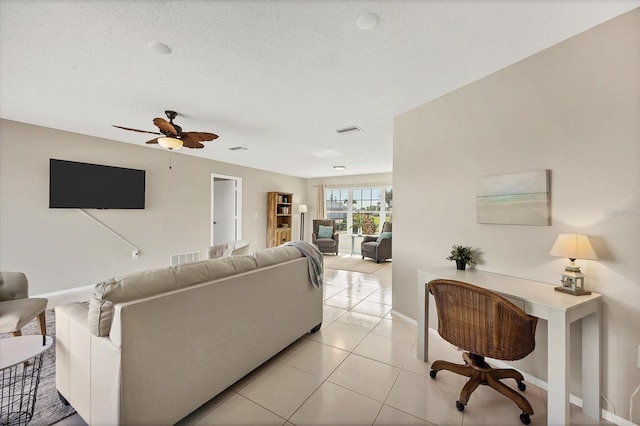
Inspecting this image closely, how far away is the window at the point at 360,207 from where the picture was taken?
24.3 feet

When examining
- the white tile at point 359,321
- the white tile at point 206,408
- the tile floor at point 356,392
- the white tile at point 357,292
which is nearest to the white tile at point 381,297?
the white tile at point 357,292

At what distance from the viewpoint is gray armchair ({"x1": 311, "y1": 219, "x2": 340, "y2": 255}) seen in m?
7.22

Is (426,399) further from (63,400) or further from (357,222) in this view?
(357,222)

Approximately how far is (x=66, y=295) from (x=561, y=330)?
18.0 feet

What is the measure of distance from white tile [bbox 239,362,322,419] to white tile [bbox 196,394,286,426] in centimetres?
4

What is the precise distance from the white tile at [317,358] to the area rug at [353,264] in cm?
309

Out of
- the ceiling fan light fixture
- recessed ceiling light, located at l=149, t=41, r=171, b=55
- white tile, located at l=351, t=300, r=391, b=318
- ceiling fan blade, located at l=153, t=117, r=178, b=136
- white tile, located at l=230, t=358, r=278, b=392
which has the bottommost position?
white tile, located at l=230, t=358, r=278, b=392

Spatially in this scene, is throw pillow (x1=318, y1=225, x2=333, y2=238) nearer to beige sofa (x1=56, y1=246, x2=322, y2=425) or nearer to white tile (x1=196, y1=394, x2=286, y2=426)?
beige sofa (x1=56, y1=246, x2=322, y2=425)

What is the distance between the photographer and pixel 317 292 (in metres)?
2.66

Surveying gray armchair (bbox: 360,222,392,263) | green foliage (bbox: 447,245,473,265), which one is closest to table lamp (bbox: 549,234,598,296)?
green foliage (bbox: 447,245,473,265)

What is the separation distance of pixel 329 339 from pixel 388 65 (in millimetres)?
2605

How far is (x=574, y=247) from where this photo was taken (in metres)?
1.57

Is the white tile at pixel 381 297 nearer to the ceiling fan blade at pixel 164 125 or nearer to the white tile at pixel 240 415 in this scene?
the white tile at pixel 240 415

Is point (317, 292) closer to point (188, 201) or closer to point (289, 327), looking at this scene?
point (289, 327)
